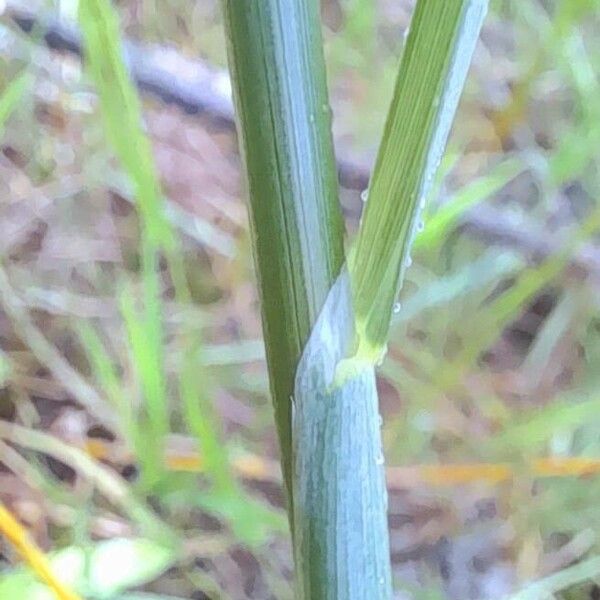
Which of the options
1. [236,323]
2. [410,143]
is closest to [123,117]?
[236,323]

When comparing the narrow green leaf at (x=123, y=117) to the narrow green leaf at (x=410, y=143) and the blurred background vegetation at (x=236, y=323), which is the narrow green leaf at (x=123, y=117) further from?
the narrow green leaf at (x=410, y=143)

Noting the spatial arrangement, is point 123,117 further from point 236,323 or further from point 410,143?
point 410,143

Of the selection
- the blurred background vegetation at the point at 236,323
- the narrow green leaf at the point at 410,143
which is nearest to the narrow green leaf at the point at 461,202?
the blurred background vegetation at the point at 236,323

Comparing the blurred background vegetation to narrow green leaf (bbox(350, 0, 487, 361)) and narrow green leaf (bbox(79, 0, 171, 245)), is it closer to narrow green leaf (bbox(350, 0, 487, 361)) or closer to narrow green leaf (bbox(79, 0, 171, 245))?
narrow green leaf (bbox(79, 0, 171, 245))

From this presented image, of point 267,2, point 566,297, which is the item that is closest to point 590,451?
point 566,297

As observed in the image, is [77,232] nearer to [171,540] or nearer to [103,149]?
[103,149]

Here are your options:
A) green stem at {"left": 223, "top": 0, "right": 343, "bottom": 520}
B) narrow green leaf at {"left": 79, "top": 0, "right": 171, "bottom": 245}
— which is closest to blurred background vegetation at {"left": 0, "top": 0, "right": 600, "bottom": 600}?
narrow green leaf at {"left": 79, "top": 0, "right": 171, "bottom": 245}
